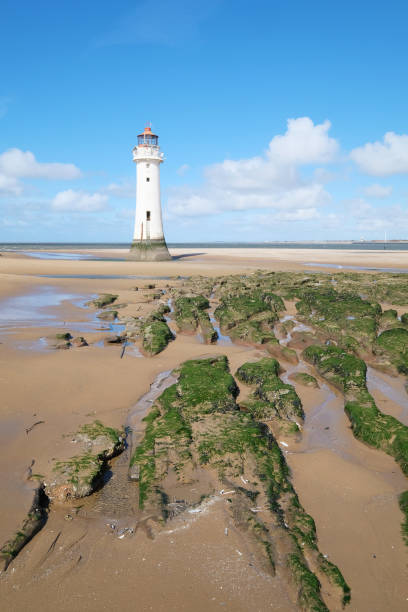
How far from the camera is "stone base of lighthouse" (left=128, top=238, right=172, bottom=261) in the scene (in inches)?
1507

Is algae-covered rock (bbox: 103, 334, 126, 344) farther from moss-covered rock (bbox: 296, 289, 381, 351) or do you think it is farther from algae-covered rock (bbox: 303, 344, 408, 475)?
moss-covered rock (bbox: 296, 289, 381, 351)

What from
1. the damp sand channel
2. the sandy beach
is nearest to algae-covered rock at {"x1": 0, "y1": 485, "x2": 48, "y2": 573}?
the sandy beach

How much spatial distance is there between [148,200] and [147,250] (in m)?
4.88

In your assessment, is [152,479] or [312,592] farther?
[152,479]

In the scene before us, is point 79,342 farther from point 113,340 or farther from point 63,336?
point 113,340

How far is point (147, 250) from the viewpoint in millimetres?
38344

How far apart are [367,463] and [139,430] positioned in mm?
3108

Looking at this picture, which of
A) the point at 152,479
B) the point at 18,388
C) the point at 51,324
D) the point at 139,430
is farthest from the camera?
the point at 51,324

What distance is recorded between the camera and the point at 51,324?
11781 millimetres

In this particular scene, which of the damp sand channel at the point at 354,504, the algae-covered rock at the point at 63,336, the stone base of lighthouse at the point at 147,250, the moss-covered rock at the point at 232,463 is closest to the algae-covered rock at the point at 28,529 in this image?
the moss-covered rock at the point at 232,463

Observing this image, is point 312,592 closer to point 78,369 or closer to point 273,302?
point 78,369

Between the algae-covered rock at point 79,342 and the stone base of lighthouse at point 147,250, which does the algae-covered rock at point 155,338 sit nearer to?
the algae-covered rock at point 79,342

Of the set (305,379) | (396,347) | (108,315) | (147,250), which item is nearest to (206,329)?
(108,315)

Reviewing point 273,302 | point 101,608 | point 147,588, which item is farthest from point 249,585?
point 273,302
